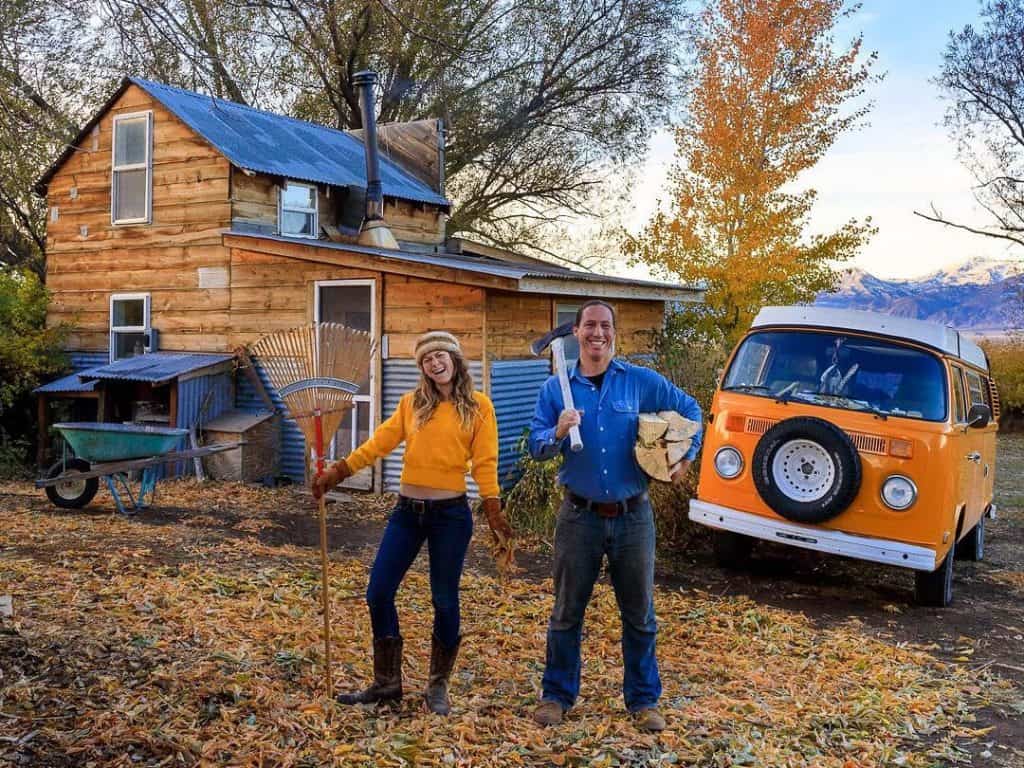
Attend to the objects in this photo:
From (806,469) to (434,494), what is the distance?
371cm

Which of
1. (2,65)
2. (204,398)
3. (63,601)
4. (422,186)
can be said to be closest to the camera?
(63,601)

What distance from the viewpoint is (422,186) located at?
18.8 metres

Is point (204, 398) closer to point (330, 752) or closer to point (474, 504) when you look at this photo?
point (474, 504)

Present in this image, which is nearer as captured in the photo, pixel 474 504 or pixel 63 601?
pixel 63 601

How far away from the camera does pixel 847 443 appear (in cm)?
706

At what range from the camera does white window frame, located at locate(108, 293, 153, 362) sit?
14.7 meters

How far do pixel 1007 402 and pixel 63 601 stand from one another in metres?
A: 22.6

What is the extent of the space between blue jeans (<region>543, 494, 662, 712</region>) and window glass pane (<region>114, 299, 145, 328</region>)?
1211 centimetres

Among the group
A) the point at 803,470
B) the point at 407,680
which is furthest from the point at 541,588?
the point at 407,680

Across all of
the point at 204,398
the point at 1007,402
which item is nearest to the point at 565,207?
the point at 1007,402

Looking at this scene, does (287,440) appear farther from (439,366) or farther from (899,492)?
(439,366)

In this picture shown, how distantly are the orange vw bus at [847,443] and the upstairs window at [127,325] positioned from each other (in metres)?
10.2

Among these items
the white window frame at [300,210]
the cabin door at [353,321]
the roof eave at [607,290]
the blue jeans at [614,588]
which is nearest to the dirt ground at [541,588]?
the blue jeans at [614,588]

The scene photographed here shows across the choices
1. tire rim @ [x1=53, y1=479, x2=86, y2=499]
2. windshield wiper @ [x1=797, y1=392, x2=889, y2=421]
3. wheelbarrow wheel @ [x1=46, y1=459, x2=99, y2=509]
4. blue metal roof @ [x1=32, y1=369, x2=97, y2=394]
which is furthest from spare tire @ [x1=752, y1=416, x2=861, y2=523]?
blue metal roof @ [x1=32, y1=369, x2=97, y2=394]
